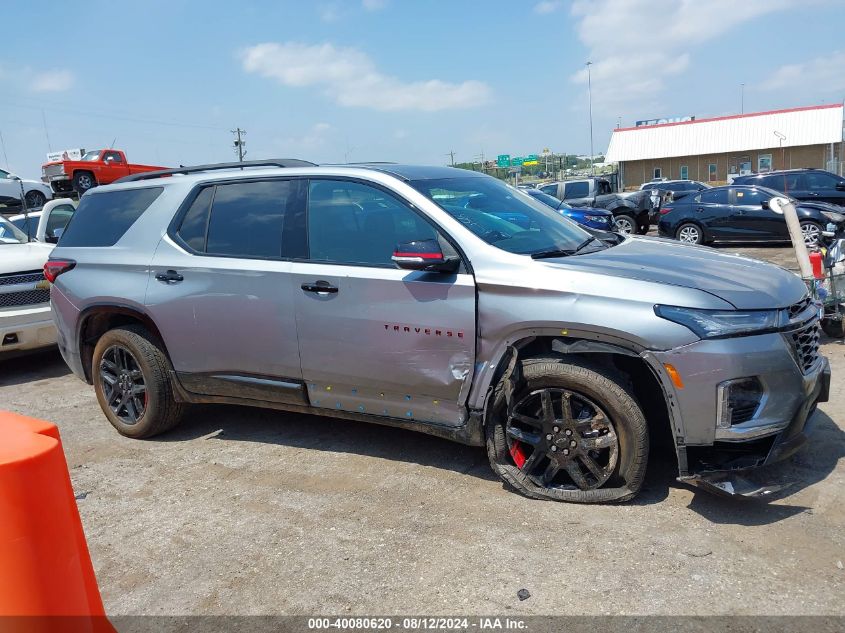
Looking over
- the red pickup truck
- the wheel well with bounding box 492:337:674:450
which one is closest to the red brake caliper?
the wheel well with bounding box 492:337:674:450

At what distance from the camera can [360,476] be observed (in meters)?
4.06

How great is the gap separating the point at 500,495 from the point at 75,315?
11.0 ft

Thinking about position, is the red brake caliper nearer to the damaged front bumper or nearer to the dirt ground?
the dirt ground

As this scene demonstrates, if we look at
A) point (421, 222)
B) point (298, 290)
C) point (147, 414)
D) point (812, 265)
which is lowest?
point (147, 414)

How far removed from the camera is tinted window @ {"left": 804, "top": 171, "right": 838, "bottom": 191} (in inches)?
639

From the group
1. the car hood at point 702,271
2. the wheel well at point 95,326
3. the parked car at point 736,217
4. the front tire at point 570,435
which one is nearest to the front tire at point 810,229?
the parked car at point 736,217

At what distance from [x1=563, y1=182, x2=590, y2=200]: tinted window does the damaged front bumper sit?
1648 centimetres

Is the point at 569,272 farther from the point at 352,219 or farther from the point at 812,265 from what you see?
the point at 812,265

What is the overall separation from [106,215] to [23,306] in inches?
101

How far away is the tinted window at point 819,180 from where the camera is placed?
16.2 m

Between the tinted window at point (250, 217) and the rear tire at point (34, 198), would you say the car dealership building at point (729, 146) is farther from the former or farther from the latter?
the tinted window at point (250, 217)

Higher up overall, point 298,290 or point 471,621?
point 298,290

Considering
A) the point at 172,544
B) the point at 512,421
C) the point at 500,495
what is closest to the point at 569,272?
the point at 512,421

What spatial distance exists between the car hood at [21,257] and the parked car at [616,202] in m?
13.6
